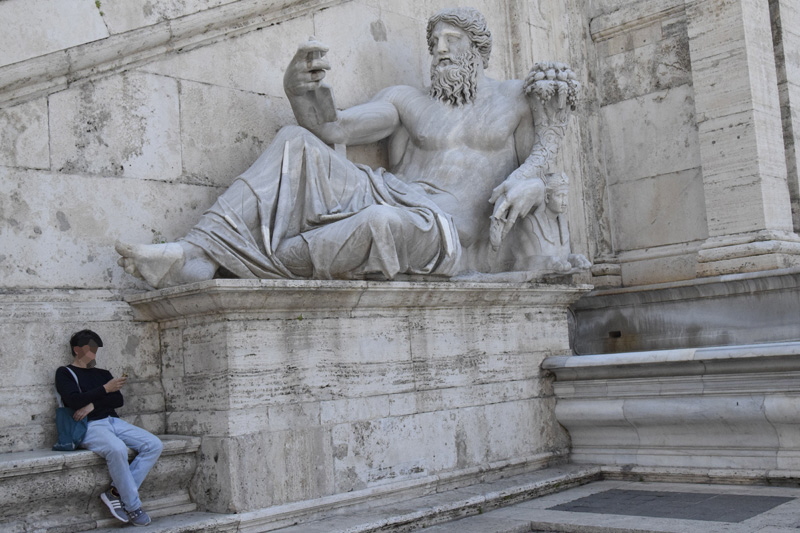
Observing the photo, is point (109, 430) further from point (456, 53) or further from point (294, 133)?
point (456, 53)

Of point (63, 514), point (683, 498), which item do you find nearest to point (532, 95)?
point (683, 498)

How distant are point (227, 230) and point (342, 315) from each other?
71 centimetres

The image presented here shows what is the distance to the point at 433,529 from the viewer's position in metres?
4.49

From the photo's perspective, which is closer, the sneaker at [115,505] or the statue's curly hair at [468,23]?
the sneaker at [115,505]

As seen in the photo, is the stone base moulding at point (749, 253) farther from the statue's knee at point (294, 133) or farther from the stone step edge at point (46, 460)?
the stone step edge at point (46, 460)

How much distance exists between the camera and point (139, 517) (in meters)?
3.99

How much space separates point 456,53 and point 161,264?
8.30 ft

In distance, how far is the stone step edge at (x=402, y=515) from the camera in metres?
4.14

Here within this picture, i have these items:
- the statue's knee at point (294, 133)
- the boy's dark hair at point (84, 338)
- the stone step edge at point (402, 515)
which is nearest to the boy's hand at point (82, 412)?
the boy's dark hair at point (84, 338)

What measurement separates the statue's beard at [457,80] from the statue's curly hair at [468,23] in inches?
3.3

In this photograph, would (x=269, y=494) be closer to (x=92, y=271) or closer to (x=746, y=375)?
(x=92, y=271)

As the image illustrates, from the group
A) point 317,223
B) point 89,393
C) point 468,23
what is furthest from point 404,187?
point 89,393

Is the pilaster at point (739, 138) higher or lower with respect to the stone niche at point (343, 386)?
higher

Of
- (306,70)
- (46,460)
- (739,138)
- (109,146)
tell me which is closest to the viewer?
(46,460)
